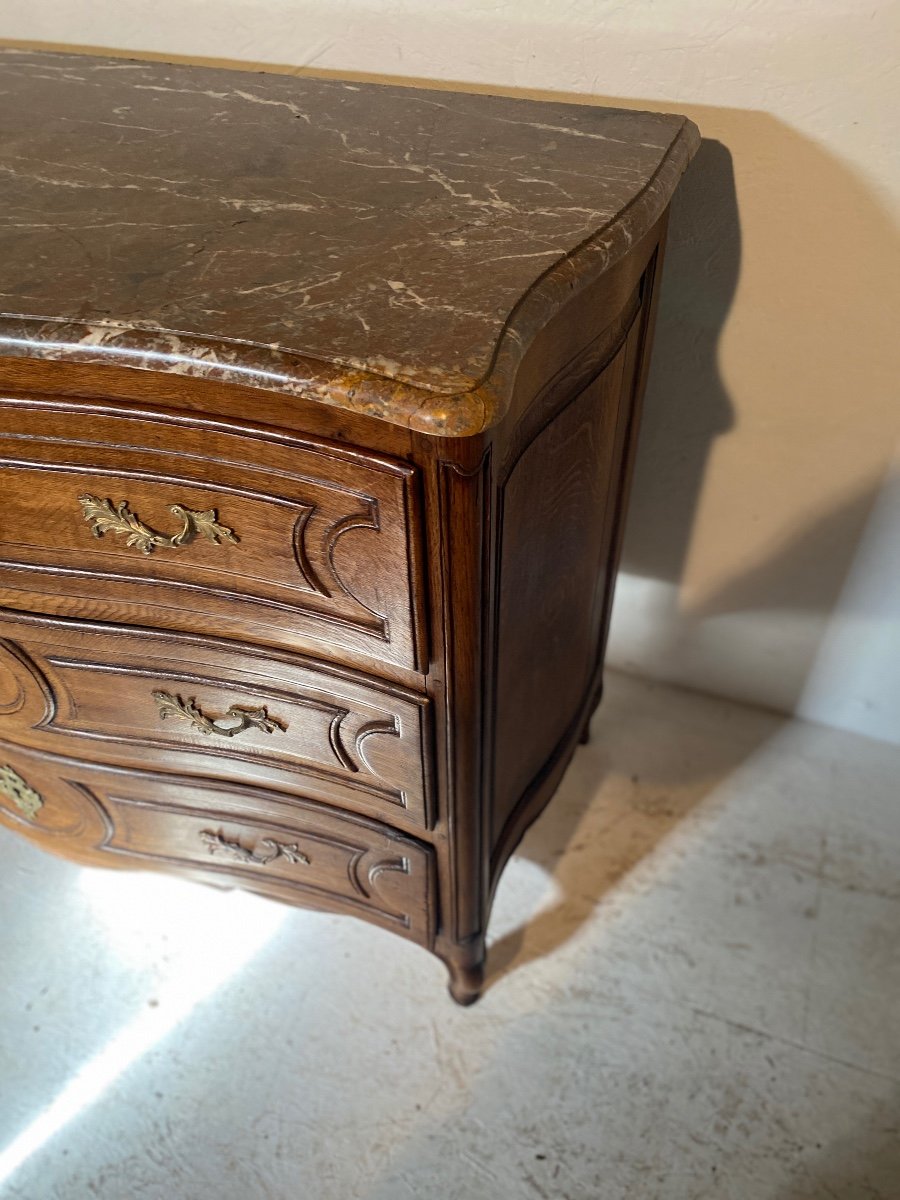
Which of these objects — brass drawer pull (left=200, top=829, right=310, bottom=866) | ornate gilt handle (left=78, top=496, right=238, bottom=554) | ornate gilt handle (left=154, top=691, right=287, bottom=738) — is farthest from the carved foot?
ornate gilt handle (left=78, top=496, right=238, bottom=554)

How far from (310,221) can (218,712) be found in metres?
0.43

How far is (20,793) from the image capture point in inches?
41.9

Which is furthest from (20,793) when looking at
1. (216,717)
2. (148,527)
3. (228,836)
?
(148,527)

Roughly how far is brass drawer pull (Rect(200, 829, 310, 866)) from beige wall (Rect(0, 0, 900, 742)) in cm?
68

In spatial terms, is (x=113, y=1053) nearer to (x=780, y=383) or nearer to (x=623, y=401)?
(x=623, y=401)

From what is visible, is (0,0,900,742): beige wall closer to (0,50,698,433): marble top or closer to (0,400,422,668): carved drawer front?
(0,50,698,433): marble top

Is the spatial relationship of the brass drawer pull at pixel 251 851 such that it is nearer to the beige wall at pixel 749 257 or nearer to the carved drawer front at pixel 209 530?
the carved drawer front at pixel 209 530

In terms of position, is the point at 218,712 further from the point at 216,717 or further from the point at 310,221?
the point at 310,221

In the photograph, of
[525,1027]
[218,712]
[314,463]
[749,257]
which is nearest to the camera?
[314,463]

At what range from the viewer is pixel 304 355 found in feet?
1.80

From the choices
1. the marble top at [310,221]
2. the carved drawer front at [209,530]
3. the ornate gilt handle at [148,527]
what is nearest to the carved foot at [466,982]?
Answer: the carved drawer front at [209,530]

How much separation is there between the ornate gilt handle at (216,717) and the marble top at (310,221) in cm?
36

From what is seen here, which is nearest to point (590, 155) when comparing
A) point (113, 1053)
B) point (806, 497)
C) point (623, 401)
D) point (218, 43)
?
point (623, 401)

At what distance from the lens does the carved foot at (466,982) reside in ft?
3.57
